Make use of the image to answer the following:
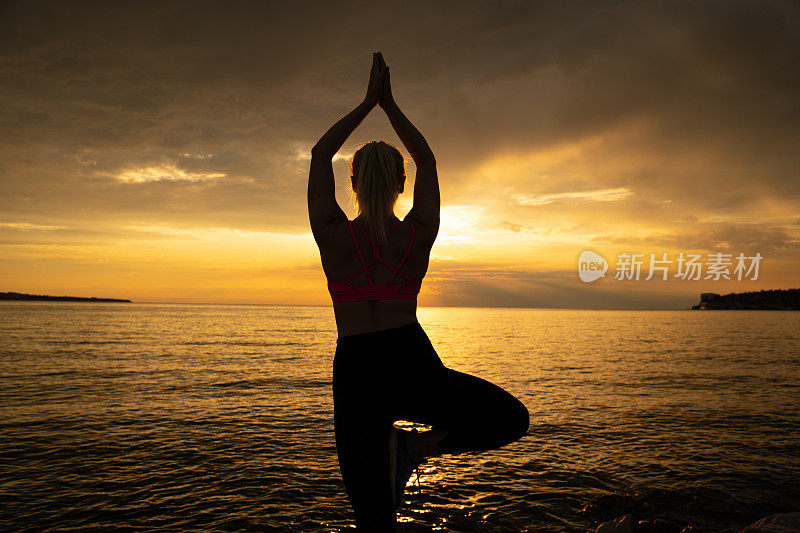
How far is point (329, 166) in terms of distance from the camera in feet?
9.30

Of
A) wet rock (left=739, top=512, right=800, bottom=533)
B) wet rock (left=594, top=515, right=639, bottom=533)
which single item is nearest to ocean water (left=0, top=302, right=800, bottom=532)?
wet rock (left=594, top=515, right=639, bottom=533)

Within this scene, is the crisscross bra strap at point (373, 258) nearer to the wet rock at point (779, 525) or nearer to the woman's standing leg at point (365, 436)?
the woman's standing leg at point (365, 436)

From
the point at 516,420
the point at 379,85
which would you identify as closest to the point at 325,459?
the point at 516,420

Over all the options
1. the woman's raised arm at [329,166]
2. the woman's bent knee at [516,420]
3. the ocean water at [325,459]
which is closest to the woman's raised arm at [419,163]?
the woman's raised arm at [329,166]

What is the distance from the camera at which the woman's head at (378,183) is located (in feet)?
8.78

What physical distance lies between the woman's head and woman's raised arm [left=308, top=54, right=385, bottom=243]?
0.15m

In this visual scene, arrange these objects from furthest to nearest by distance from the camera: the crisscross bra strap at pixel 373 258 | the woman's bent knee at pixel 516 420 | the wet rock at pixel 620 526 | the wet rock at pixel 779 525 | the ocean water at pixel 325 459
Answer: the ocean water at pixel 325 459, the wet rock at pixel 620 526, the wet rock at pixel 779 525, the woman's bent knee at pixel 516 420, the crisscross bra strap at pixel 373 258

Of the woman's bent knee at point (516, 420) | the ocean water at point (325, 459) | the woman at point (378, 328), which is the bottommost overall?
the ocean water at point (325, 459)

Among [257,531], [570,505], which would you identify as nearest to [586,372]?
[570,505]

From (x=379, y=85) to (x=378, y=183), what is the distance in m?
0.79

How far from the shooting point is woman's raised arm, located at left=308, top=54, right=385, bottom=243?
268cm

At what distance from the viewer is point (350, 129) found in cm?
296

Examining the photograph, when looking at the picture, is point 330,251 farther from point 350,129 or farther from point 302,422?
point 302,422

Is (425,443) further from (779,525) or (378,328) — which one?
(779,525)
